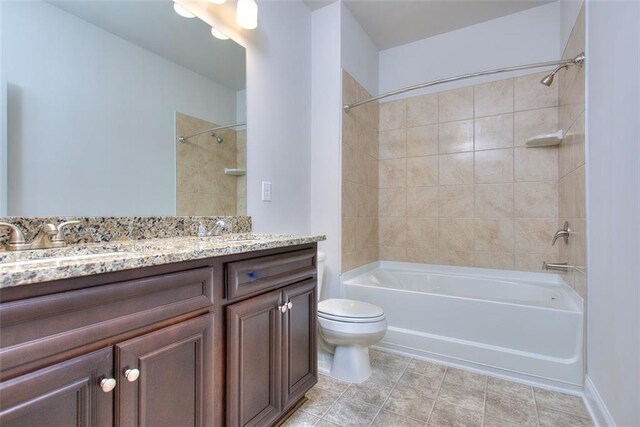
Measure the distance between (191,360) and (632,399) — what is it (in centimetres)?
147

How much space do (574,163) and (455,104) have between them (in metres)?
1.12

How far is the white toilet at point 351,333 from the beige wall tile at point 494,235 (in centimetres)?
130

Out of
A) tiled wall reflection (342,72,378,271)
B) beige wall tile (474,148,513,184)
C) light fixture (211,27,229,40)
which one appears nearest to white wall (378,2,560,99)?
tiled wall reflection (342,72,378,271)

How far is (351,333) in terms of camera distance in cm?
169

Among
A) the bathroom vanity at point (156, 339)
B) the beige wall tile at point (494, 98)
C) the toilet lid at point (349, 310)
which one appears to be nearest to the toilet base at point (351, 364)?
the toilet lid at point (349, 310)

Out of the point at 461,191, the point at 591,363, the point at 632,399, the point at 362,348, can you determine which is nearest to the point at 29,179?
the point at 362,348

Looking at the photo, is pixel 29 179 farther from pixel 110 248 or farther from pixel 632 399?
pixel 632 399

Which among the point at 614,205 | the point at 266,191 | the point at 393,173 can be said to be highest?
the point at 393,173

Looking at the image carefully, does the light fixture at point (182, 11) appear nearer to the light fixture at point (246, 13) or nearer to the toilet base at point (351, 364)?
the light fixture at point (246, 13)

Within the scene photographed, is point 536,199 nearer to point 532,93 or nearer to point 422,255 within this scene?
point 532,93

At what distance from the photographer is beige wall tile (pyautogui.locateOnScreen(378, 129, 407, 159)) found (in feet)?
9.43

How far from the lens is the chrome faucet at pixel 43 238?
0.90 meters

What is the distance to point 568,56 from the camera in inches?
80.1

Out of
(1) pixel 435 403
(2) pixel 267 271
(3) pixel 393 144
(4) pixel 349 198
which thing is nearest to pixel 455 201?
(3) pixel 393 144
